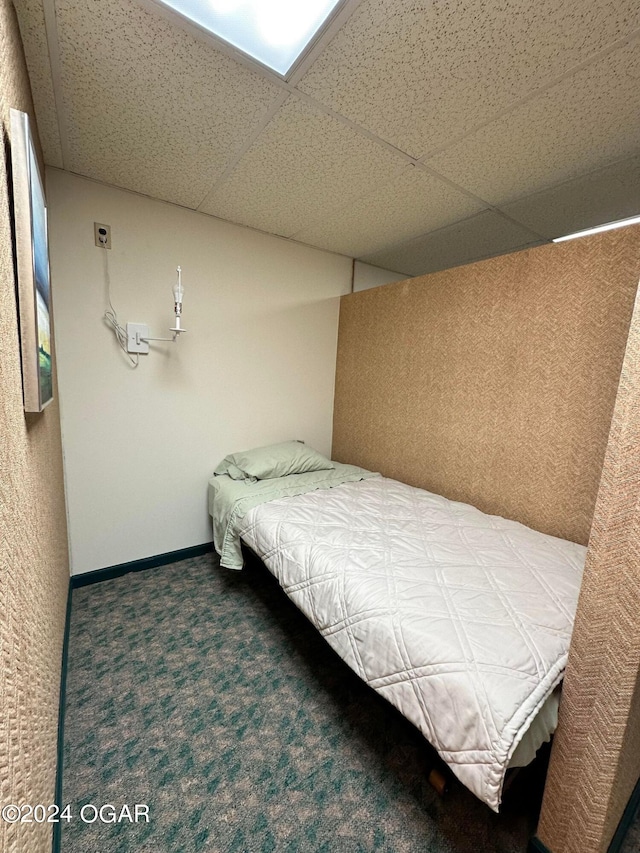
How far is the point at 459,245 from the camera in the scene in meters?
2.48

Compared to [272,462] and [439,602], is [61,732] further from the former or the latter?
[272,462]

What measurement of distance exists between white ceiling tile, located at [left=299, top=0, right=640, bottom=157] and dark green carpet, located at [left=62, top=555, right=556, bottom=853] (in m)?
2.34

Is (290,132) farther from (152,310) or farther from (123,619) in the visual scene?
(123,619)

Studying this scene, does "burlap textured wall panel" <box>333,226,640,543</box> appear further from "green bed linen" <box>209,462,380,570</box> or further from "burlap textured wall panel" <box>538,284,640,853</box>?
"burlap textured wall panel" <box>538,284,640,853</box>

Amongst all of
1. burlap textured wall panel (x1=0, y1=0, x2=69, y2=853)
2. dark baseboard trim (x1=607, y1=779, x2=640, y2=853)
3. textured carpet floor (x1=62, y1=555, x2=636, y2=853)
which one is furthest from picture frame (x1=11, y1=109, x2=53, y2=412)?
dark baseboard trim (x1=607, y1=779, x2=640, y2=853)

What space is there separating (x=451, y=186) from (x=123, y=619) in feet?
9.45

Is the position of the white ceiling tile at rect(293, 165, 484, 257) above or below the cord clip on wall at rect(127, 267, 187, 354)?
above

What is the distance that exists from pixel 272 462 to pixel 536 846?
1944 mm

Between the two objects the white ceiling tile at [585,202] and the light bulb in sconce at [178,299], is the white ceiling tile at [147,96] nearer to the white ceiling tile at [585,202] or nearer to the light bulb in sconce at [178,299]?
the light bulb in sconce at [178,299]

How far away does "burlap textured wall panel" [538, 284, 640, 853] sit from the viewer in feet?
2.45

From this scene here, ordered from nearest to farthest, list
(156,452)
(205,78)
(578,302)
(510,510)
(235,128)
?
(205,78)
(235,128)
(578,302)
(510,510)
(156,452)

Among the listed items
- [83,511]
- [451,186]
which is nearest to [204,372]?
[83,511]

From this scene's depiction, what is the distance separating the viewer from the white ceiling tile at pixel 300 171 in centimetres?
137

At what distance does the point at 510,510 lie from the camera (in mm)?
1831
